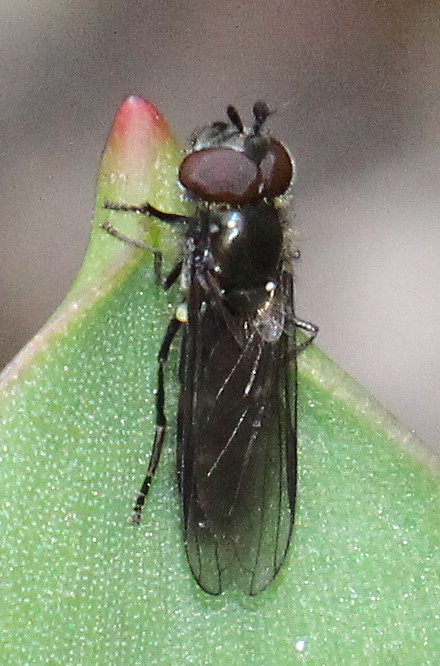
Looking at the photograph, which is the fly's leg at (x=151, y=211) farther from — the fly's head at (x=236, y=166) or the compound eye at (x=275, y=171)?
the compound eye at (x=275, y=171)

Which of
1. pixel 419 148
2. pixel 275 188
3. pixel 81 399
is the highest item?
pixel 419 148

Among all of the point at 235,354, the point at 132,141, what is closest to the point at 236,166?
the point at 132,141

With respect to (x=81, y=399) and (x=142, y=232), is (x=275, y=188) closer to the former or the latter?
(x=142, y=232)

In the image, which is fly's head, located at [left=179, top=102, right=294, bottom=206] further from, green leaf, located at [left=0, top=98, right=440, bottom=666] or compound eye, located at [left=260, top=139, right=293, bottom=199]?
green leaf, located at [left=0, top=98, right=440, bottom=666]

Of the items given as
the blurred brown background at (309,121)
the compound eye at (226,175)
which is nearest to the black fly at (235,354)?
the compound eye at (226,175)

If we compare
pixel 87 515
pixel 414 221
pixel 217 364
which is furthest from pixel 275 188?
pixel 414 221

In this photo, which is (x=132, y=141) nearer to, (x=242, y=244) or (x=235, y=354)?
(x=242, y=244)
